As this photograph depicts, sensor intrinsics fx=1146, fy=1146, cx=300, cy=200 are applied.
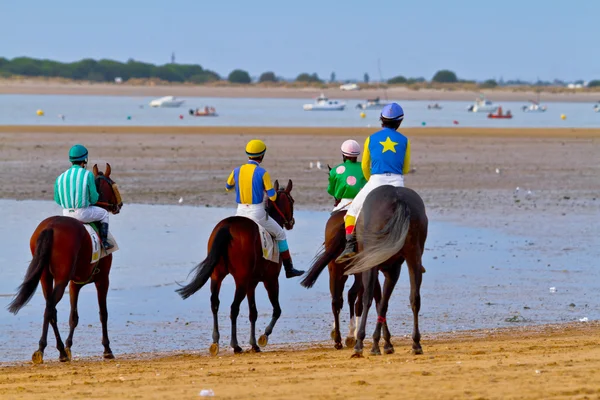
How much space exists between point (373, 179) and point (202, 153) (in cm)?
2787

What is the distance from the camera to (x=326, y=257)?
12.0m

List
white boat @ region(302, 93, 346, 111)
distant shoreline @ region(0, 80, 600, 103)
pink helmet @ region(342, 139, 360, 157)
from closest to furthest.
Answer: pink helmet @ region(342, 139, 360, 157), white boat @ region(302, 93, 346, 111), distant shoreline @ region(0, 80, 600, 103)

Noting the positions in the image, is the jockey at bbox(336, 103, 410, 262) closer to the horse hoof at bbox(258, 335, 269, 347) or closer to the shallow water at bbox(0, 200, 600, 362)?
the horse hoof at bbox(258, 335, 269, 347)

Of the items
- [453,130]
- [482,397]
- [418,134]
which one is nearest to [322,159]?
[418,134]

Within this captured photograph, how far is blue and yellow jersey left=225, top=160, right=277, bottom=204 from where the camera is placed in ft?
40.1

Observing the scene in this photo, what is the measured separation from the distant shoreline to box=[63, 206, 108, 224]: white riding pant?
114 m

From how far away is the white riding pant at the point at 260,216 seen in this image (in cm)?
1226

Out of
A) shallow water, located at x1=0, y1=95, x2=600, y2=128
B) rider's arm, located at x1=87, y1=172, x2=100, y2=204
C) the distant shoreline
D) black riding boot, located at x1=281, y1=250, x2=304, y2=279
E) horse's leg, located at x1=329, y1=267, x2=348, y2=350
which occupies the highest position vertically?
rider's arm, located at x1=87, y1=172, x2=100, y2=204

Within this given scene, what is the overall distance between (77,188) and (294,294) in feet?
14.9

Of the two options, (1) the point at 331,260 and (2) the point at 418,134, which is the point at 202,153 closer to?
(2) the point at 418,134

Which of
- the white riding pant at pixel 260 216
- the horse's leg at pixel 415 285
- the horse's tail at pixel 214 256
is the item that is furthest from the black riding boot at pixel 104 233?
the horse's leg at pixel 415 285

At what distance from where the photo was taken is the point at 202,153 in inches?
1515

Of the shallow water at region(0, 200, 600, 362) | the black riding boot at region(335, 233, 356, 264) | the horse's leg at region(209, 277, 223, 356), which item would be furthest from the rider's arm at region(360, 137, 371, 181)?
the shallow water at region(0, 200, 600, 362)

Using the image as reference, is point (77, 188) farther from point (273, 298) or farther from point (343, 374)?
point (343, 374)
